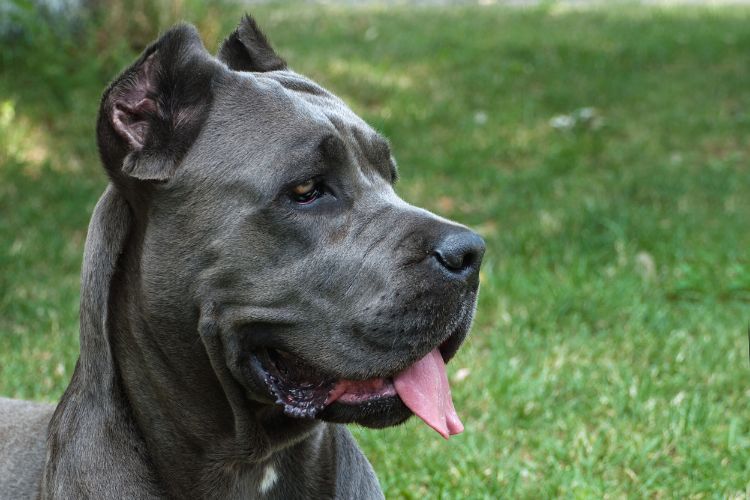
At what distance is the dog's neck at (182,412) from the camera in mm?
3178

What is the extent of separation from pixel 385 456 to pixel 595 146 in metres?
5.28

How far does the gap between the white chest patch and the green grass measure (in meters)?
1.06

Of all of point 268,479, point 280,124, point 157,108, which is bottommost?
point 268,479

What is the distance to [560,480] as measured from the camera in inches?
168

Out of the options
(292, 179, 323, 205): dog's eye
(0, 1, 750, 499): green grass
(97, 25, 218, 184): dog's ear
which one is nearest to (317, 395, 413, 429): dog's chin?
(292, 179, 323, 205): dog's eye

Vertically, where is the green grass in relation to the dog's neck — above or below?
below

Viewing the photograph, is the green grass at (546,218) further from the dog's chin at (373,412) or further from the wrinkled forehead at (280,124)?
the wrinkled forehead at (280,124)

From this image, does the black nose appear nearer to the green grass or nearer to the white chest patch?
the white chest patch

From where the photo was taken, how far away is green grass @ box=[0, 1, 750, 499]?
15.0ft

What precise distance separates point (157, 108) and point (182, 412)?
953mm

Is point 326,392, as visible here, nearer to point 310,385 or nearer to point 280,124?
point 310,385

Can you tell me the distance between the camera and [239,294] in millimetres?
3033

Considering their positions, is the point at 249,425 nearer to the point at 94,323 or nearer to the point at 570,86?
the point at 94,323

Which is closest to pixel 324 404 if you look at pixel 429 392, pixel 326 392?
Result: pixel 326 392
